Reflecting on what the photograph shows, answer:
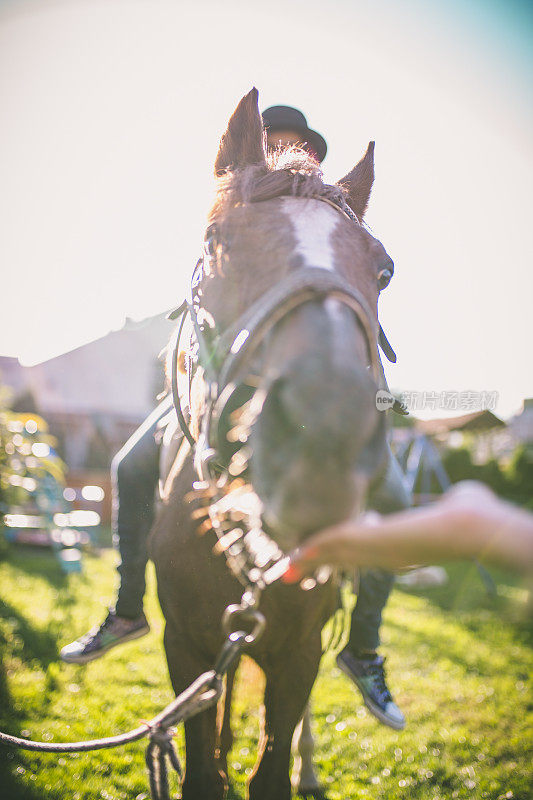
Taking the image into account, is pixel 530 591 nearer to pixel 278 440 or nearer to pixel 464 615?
pixel 278 440

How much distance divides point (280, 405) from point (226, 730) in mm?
2437

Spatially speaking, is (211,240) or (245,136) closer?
(211,240)

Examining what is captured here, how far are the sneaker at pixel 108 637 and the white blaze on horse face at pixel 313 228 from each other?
2635 millimetres

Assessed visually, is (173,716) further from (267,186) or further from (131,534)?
(267,186)

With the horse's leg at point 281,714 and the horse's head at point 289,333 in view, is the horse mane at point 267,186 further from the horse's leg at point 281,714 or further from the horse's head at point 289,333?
the horse's leg at point 281,714

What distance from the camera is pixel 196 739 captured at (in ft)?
7.23

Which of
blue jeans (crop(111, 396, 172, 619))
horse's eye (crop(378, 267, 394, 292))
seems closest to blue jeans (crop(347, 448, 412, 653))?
horse's eye (crop(378, 267, 394, 292))

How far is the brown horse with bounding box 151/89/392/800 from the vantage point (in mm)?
1054

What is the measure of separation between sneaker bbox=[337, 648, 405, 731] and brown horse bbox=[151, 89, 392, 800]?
0.88 meters

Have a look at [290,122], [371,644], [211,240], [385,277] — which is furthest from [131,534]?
[290,122]

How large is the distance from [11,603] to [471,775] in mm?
5924

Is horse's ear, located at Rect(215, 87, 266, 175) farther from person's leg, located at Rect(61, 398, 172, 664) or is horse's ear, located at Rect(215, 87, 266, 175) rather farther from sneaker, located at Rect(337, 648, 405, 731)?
sneaker, located at Rect(337, 648, 405, 731)

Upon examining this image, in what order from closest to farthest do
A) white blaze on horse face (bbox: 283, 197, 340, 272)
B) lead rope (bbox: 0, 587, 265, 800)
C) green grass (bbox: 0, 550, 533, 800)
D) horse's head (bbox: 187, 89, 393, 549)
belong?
horse's head (bbox: 187, 89, 393, 549)
white blaze on horse face (bbox: 283, 197, 340, 272)
lead rope (bbox: 0, 587, 265, 800)
green grass (bbox: 0, 550, 533, 800)

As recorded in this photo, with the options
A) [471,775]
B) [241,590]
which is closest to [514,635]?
[471,775]
